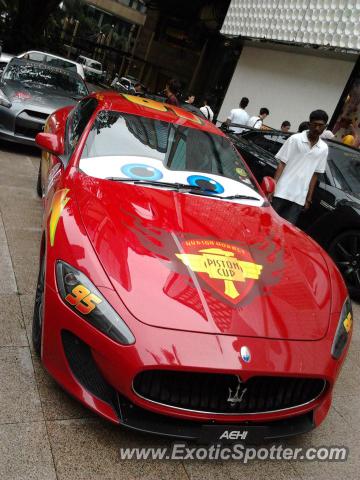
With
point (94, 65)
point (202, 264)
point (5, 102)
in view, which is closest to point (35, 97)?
point (5, 102)

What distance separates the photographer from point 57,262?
7.73 ft

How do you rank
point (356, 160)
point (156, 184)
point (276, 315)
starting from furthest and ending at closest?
point (356, 160)
point (156, 184)
point (276, 315)

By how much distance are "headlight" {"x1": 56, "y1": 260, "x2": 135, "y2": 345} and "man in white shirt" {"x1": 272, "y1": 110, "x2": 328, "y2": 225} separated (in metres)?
3.06

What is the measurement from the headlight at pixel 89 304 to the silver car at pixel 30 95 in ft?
16.5

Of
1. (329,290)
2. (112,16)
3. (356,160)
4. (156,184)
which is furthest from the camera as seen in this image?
(112,16)

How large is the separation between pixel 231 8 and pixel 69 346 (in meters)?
14.3

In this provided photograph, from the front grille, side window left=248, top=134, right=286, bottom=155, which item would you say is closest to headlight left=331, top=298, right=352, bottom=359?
the front grille

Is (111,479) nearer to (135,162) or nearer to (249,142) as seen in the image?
(135,162)

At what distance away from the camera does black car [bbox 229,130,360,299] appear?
4.85m

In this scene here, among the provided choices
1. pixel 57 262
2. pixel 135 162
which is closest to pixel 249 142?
pixel 135 162

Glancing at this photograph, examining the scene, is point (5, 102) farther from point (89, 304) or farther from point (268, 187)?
point (89, 304)

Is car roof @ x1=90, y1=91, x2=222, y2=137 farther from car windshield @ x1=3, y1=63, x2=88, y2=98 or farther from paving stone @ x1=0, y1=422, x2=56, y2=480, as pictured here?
car windshield @ x1=3, y1=63, x2=88, y2=98

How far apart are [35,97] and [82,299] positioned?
5.70 metres

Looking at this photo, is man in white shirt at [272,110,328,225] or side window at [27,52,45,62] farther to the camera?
side window at [27,52,45,62]
